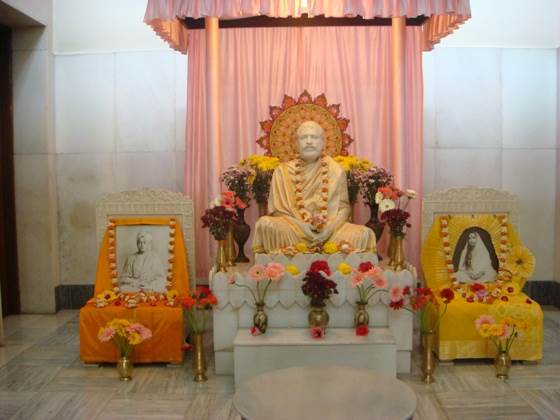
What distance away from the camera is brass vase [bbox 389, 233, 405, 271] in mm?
4457

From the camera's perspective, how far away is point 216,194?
16.7ft

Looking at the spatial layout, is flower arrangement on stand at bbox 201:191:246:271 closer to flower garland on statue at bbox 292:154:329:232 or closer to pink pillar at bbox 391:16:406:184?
flower garland on statue at bbox 292:154:329:232

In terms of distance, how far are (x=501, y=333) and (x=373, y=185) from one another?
1.59m

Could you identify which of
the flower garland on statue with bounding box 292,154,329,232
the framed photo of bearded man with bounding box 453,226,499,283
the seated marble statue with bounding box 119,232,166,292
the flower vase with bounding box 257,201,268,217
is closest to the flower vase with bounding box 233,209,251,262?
the flower vase with bounding box 257,201,268,217

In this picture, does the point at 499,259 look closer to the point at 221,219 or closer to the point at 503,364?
the point at 503,364

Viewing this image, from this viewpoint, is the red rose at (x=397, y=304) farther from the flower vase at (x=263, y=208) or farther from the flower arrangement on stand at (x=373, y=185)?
the flower vase at (x=263, y=208)

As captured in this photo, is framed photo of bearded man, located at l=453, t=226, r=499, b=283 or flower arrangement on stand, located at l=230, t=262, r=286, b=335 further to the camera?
framed photo of bearded man, located at l=453, t=226, r=499, b=283

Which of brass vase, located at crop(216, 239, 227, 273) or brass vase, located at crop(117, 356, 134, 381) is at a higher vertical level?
brass vase, located at crop(216, 239, 227, 273)

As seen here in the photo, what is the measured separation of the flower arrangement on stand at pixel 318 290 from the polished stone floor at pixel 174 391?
73cm

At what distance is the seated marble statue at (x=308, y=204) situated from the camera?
180 inches

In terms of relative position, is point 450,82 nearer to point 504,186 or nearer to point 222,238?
point 504,186

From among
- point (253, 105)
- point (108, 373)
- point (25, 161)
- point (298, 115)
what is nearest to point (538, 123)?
point (298, 115)

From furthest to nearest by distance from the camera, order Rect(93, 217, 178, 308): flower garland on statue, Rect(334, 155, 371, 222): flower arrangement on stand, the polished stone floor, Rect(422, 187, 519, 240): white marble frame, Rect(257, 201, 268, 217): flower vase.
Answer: Rect(257, 201, 268, 217): flower vase < Rect(334, 155, 371, 222): flower arrangement on stand < Rect(422, 187, 519, 240): white marble frame < Rect(93, 217, 178, 308): flower garland on statue < the polished stone floor

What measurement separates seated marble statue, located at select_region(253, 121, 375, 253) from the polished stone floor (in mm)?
1074
